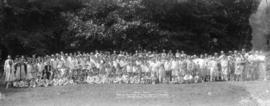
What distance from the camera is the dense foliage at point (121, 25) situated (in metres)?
32.4

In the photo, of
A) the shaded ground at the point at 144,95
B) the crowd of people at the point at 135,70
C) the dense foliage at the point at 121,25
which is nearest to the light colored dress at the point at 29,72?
the crowd of people at the point at 135,70

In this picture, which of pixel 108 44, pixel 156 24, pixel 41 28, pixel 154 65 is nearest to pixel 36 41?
pixel 41 28

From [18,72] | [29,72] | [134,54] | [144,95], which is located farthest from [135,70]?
[18,72]

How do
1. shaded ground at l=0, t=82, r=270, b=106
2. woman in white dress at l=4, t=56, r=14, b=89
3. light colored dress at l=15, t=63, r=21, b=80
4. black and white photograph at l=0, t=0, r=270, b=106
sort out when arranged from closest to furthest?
shaded ground at l=0, t=82, r=270, b=106 < black and white photograph at l=0, t=0, r=270, b=106 < woman in white dress at l=4, t=56, r=14, b=89 < light colored dress at l=15, t=63, r=21, b=80

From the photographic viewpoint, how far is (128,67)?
25.2m

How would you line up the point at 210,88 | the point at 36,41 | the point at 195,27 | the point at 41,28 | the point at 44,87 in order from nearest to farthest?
the point at 210,88 < the point at 44,87 < the point at 36,41 < the point at 41,28 < the point at 195,27

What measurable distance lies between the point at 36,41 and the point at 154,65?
10493 millimetres

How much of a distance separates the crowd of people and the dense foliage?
22.3ft

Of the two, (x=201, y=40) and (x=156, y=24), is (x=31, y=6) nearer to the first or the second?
(x=156, y=24)

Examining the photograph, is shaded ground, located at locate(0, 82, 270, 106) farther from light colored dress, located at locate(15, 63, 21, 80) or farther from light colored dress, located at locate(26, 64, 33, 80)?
light colored dress, located at locate(15, 63, 21, 80)

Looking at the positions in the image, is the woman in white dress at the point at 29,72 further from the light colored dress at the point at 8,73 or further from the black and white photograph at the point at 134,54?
the light colored dress at the point at 8,73

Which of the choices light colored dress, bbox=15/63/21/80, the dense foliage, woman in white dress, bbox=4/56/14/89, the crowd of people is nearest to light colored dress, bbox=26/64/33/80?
the crowd of people

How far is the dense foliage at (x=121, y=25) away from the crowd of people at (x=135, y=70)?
267 inches

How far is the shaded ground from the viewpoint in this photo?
1867 centimetres
